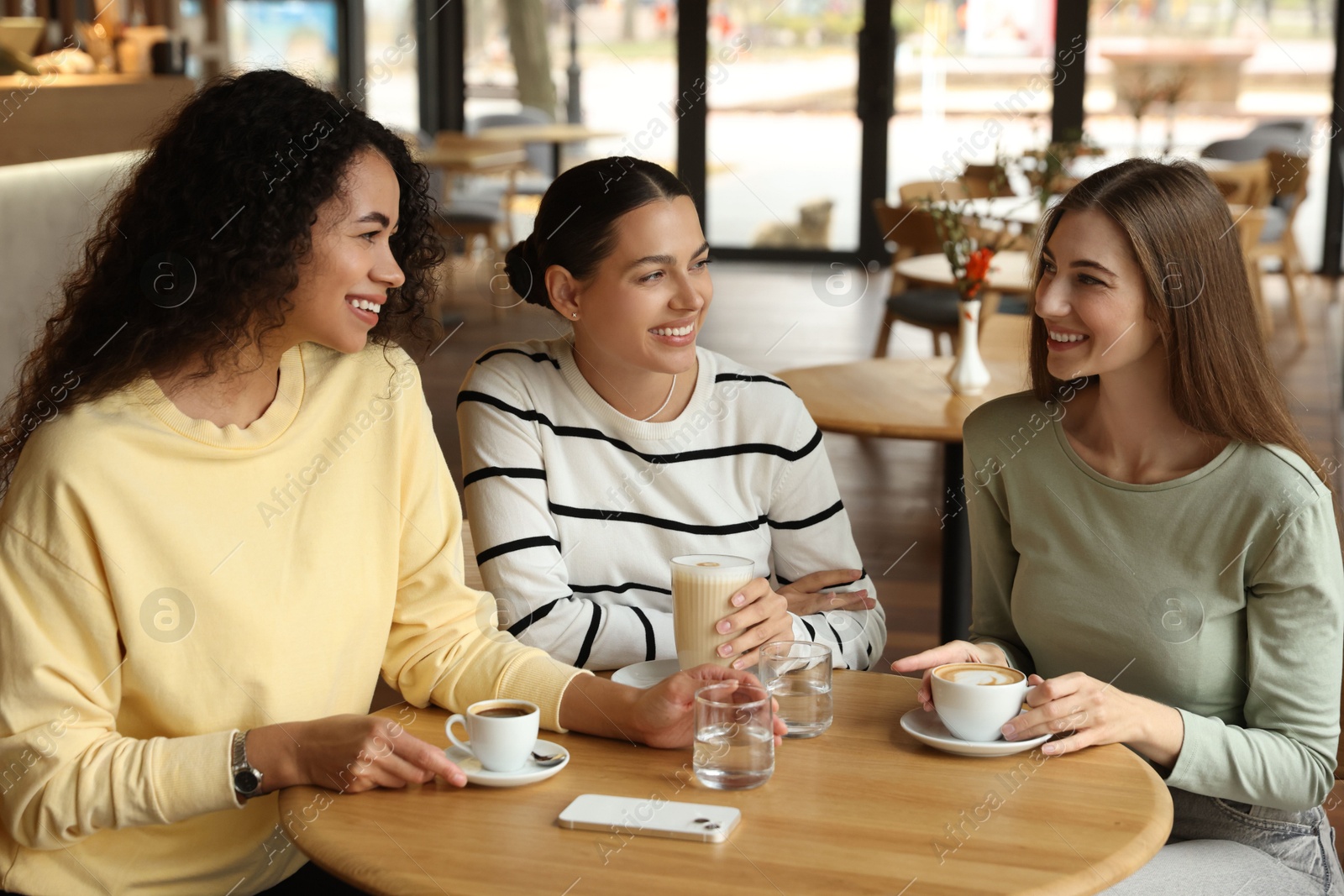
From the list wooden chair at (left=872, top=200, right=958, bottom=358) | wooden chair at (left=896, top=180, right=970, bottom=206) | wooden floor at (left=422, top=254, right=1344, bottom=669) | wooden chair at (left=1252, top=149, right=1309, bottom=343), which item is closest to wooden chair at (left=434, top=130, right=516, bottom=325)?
wooden floor at (left=422, top=254, right=1344, bottom=669)

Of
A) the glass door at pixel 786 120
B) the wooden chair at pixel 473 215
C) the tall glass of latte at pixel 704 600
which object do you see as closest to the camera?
the tall glass of latte at pixel 704 600

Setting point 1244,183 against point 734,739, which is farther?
point 1244,183

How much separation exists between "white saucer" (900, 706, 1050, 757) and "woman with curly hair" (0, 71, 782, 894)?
0.19 m

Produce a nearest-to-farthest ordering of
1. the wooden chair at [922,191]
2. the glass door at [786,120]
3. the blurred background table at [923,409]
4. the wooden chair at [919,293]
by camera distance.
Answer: the blurred background table at [923,409] → the wooden chair at [919,293] → the wooden chair at [922,191] → the glass door at [786,120]

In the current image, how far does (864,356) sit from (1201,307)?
17.4 ft

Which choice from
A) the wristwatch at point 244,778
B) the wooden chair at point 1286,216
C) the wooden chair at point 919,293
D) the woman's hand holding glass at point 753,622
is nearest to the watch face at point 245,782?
the wristwatch at point 244,778

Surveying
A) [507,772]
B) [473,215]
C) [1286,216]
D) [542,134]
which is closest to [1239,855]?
[507,772]

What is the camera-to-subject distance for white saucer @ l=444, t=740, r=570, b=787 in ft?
4.18

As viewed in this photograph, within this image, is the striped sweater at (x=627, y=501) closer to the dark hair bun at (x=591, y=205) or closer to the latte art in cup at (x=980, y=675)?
the dark hair bun at (x=591, y=205)

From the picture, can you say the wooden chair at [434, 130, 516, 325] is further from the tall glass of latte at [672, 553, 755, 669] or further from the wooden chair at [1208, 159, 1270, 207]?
the tall glass of latte at [672, 553, 755, 669]

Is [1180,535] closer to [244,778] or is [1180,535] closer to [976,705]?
[976,705]

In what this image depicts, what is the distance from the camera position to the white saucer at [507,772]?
1274 mm

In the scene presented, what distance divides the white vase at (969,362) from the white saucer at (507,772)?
1.98 metres

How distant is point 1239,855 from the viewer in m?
1.51
